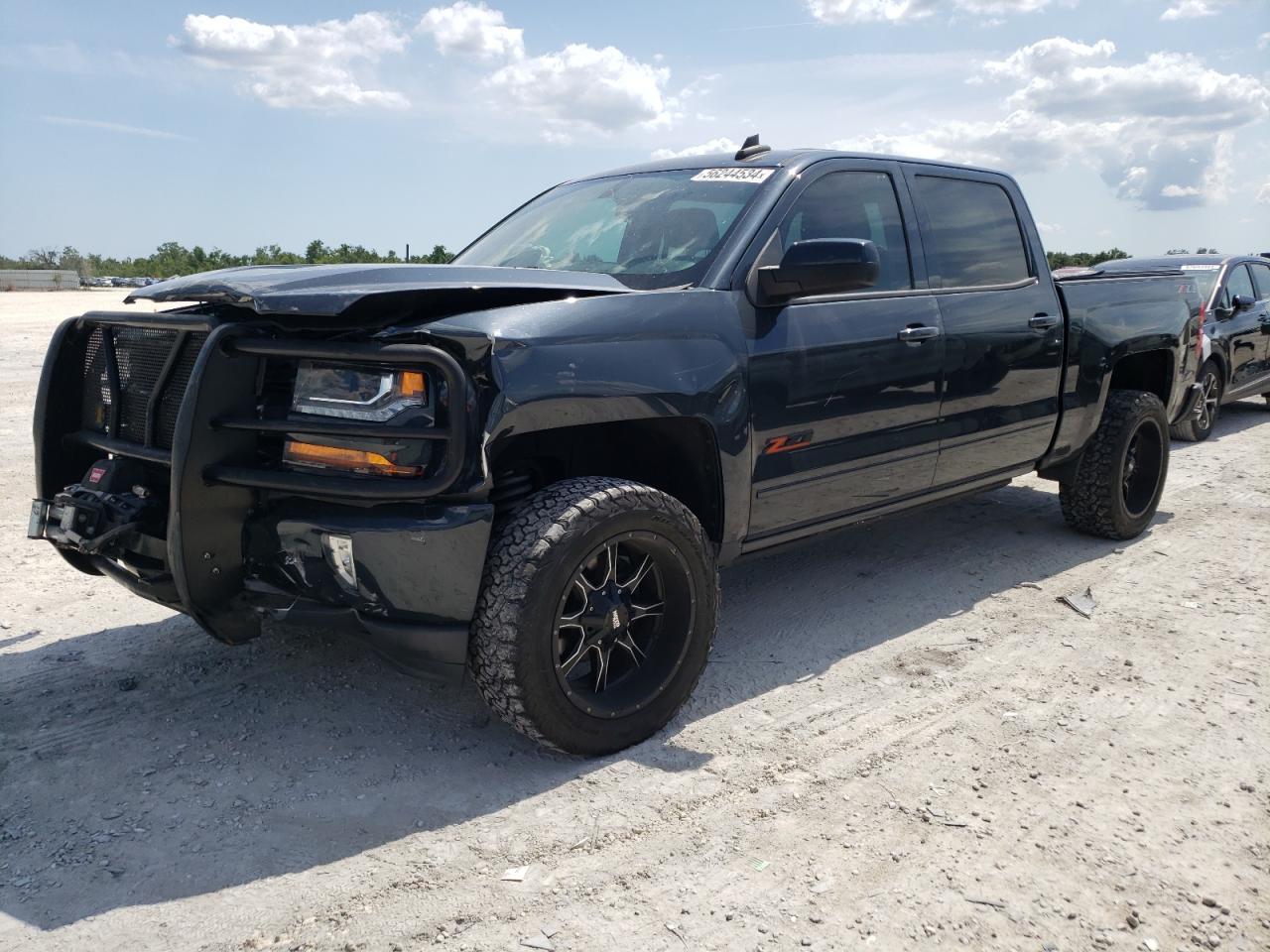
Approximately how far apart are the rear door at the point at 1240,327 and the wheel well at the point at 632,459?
8.26m

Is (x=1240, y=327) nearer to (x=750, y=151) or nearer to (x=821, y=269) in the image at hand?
(x=750, y=151)

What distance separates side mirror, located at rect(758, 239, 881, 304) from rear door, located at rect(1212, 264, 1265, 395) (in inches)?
311

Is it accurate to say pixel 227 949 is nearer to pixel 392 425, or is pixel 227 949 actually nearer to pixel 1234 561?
pixel 392 425

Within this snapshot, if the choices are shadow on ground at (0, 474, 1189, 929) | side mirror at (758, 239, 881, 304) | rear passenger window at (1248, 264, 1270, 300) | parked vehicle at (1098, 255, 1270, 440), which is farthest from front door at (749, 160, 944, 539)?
rear passenger window at (1248, 264, 1270, 300)

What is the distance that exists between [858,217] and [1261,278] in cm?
870

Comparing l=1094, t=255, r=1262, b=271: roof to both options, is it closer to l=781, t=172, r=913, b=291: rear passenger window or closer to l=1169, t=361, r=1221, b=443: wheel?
l=1169, t=361, r=1221, b=443: wheel

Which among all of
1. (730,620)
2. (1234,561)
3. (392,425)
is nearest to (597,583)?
(392,425)

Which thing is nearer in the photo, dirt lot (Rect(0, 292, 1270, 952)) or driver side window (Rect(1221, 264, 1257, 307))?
dirt lot (Rect(0, 292, 1270, 952))

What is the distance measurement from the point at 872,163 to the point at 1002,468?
1.60m

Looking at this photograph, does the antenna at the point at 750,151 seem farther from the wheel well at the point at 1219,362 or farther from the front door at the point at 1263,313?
the front door at the point at 1263,313

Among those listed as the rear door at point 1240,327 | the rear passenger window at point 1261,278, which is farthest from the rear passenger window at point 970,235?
the rear passenger window at point 1261,278

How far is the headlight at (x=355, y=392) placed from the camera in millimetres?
2855

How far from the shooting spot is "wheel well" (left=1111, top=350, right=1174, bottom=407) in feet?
20.0

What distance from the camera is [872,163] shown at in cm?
434
